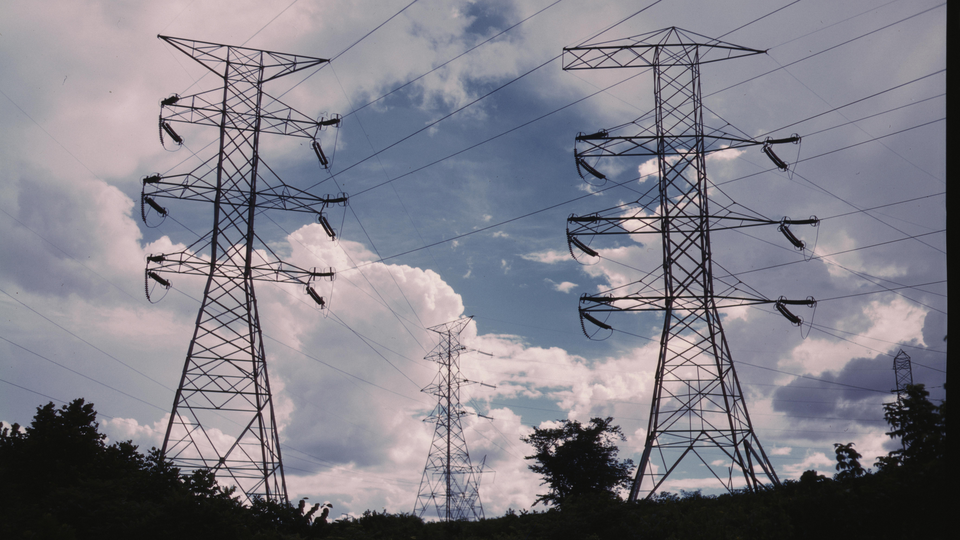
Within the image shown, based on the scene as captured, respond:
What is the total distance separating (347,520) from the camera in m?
21.3

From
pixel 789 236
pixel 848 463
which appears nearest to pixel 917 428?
pixel 848 463

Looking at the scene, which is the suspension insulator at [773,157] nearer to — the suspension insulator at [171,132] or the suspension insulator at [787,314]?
the suspension insulator at [787,314]

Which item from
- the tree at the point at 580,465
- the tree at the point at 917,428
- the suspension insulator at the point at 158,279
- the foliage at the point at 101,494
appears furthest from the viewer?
the tree at the point at 580,465

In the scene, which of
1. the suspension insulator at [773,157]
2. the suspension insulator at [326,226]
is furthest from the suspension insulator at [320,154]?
the suspension insulator at [773,157]

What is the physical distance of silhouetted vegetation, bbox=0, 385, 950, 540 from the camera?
36.7ft

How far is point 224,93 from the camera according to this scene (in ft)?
89.2

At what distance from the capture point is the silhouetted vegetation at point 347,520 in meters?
11.2

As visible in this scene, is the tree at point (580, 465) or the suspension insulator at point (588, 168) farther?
the tree at point (580, 465)

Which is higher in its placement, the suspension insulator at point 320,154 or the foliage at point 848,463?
the suspension insulator at point 320,154

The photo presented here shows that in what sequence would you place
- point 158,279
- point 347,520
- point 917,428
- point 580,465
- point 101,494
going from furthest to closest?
point 580,465 < point 158,279 < point 347,520 < point 101,494 < point 917,428

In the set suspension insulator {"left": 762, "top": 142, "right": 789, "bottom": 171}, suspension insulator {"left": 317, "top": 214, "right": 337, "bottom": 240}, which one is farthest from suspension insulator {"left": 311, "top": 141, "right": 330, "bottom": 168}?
suspension insulator {"left": 762, "top": 142, "right": 789, "bottom": 171}

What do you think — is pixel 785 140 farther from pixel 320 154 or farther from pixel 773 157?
pixel 320 154

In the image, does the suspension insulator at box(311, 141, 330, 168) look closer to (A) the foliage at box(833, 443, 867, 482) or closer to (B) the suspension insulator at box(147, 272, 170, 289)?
(B) the suspension insulator at box(147, 272, 170, 289)

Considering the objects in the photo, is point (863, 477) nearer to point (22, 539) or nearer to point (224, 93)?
point (22, 539)
